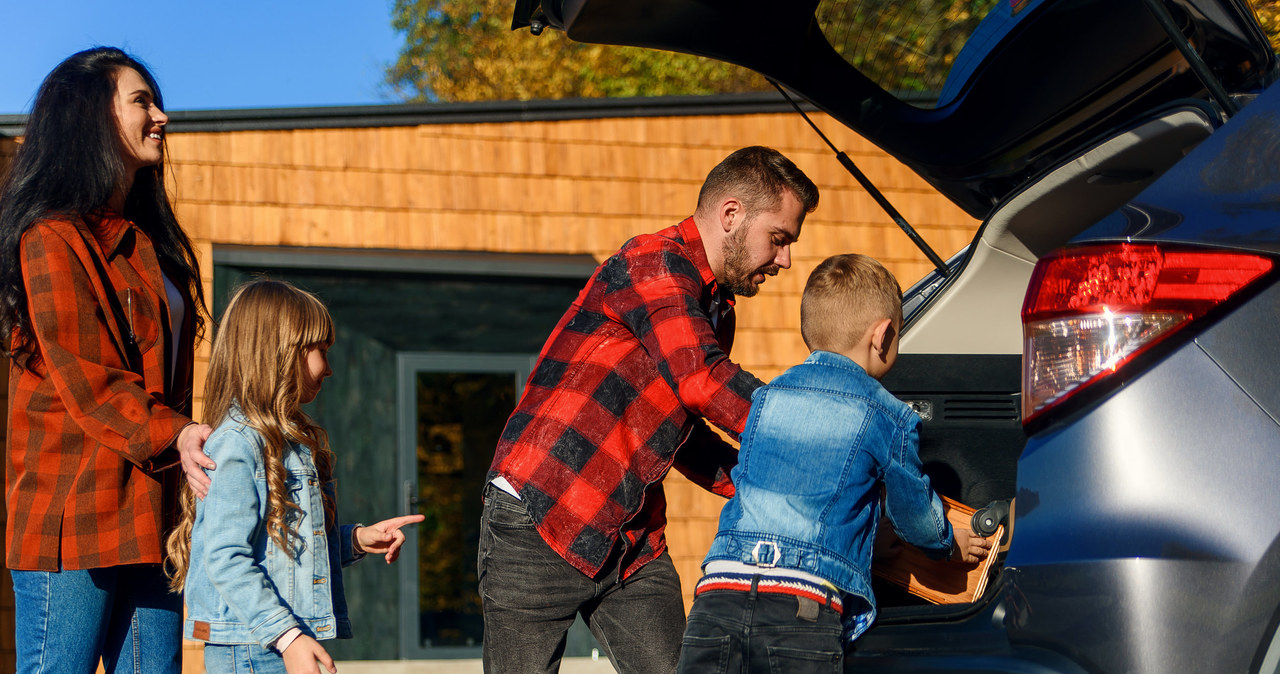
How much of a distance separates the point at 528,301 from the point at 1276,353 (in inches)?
265

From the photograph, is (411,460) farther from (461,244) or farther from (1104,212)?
(1104,212)

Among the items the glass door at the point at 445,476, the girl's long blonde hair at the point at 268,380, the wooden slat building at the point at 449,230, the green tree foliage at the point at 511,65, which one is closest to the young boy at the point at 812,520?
the girl's long blonde hair at the point at 268,380

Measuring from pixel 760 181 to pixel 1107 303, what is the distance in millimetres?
1143

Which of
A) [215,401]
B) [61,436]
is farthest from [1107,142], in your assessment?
[61,436]

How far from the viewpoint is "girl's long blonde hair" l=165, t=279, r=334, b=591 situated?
8.43 feet

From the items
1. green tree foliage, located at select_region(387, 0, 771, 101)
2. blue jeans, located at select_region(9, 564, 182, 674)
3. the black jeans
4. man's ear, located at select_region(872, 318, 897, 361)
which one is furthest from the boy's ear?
green tree foliage, located at select_region(387, 0, 771, 101)

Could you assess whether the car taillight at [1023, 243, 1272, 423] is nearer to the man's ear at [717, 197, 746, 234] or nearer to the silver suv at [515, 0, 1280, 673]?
the silver suv at [515, 0, 1280, 673]

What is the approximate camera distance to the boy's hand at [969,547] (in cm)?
235

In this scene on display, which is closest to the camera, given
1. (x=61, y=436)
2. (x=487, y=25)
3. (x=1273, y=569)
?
(x=1273, y=569)

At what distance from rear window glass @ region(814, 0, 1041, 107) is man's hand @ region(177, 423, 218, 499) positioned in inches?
74.5

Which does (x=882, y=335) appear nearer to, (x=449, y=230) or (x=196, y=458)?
(x=196, y=458)

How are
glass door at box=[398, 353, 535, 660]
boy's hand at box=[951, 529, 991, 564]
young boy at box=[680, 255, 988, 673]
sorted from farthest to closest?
1. glass door at box=[398, 353, 535, 660]
2. boy's hand at box=[951, 529, 991, 564]
3. young boy at box=[680, 255, 988, 673]

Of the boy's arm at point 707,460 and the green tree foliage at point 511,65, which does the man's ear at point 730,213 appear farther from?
the green tree foliage at point 511,65

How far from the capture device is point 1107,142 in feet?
7.94
